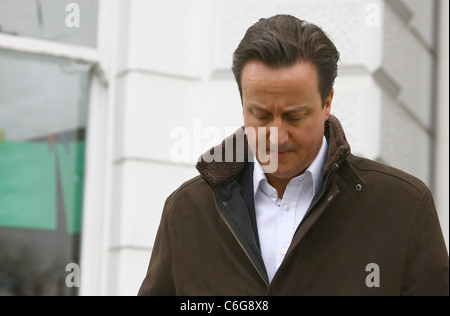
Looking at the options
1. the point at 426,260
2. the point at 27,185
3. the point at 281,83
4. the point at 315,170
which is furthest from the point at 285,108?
the point at 27,185

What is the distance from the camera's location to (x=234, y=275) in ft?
8.93

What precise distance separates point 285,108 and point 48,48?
3.21m

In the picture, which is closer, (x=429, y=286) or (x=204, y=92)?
(x=429, y=286)

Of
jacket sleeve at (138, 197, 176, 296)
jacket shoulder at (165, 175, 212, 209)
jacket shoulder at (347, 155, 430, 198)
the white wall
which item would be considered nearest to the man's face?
jacket shoulder at (347, 155, 430, 198)

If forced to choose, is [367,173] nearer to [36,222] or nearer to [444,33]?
[36,222]

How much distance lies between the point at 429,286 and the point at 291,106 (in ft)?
1.87

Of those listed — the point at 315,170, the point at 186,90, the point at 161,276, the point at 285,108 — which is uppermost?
the point at 186,90

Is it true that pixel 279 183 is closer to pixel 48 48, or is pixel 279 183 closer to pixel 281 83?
pixel 281 83

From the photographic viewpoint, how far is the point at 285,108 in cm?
268

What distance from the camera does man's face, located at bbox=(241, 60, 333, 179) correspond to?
2.69 metres

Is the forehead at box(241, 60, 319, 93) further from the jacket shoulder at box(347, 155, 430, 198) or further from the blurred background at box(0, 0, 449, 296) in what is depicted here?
the blurred background at box(0, 0, 449, 296)

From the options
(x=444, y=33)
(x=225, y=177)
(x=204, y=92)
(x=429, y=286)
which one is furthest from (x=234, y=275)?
(x=444, y=33)

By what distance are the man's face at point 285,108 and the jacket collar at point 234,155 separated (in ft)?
0.26

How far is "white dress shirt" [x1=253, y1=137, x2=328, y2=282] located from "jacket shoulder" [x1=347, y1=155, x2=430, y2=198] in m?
0.10
